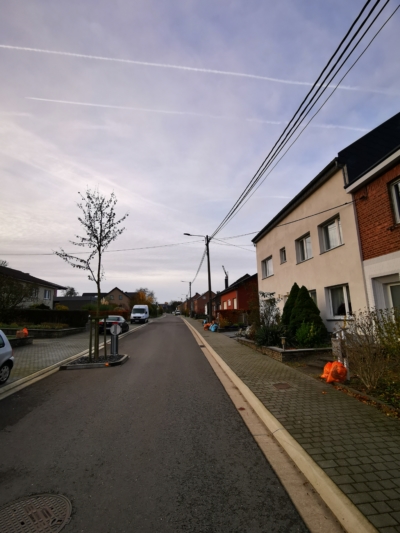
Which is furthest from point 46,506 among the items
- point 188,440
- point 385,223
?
point 385,223

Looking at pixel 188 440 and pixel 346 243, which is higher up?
pixel 346 243

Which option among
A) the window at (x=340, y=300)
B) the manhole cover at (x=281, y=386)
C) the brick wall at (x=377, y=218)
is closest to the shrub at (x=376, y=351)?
the manhole cover at (x=281, y=386)

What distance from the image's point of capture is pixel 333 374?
6.50 metres

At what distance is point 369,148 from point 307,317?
6494 millimetres

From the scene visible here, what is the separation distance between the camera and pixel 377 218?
8688 mm

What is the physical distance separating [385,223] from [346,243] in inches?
Result: 69.5

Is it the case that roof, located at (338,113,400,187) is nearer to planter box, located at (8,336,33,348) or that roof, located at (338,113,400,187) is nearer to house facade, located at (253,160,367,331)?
house facade, located at (253,160,367,331)

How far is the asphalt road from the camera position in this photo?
251 centimetres

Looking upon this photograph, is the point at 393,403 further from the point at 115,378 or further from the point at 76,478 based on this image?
the point at 115,378

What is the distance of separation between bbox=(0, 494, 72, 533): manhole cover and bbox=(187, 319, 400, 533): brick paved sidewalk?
2454 millimetres

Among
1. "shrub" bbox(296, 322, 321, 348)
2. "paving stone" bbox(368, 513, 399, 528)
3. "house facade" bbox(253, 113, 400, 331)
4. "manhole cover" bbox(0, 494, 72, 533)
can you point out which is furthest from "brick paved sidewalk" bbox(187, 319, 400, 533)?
"house facade" bbox(253, 113, 400, 331)

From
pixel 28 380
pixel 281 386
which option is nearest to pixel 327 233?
pixel 281 386

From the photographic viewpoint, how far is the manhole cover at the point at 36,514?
237 centimetres

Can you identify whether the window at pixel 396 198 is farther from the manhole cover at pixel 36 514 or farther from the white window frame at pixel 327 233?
the manhole cover at pixel 36 514
